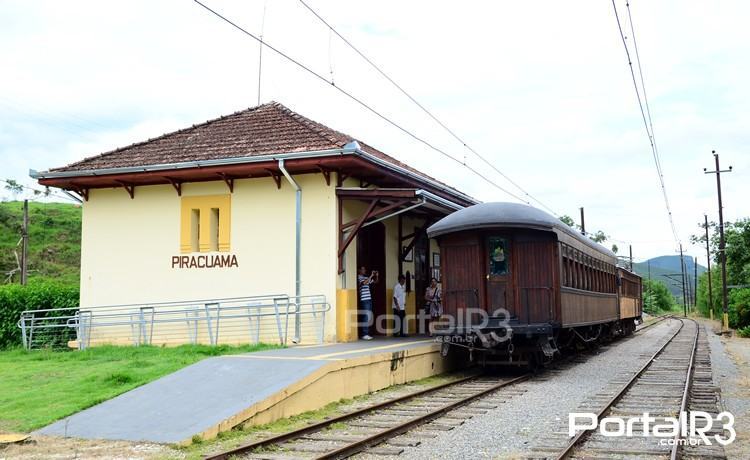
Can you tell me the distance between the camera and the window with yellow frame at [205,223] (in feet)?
53.1

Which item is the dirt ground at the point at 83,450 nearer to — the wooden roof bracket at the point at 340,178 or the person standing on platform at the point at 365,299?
the person standing on platform at the point at 365,299

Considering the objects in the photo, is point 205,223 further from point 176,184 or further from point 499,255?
point 499,255

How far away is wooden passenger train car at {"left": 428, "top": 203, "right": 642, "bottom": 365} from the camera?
1327 centimetres

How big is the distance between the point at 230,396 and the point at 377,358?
3.29m

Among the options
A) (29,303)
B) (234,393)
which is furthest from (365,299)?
(29,303)

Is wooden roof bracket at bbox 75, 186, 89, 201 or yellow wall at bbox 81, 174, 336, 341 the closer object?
yellow wall at bbox 81, 174, 336, 341

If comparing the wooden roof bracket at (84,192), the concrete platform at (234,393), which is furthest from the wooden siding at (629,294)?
the wooden roof bracket at (84,192)

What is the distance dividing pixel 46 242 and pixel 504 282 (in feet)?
138

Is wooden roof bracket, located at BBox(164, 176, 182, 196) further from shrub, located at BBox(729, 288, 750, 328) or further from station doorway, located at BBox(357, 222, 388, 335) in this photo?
shrub, located at BBox(729, 288, 750, 328)

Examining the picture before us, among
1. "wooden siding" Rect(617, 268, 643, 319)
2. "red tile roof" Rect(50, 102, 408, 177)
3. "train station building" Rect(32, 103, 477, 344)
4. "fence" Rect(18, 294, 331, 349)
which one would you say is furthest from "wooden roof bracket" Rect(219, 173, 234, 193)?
"wooden siding" Rect(617, 268, 643, 319)

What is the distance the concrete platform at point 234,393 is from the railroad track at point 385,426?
0.79m

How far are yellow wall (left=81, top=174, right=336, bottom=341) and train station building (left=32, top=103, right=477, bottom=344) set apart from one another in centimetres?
2

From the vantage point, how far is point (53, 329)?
17.6 meters

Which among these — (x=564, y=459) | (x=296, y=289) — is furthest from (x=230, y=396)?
(x=296, y=289)
